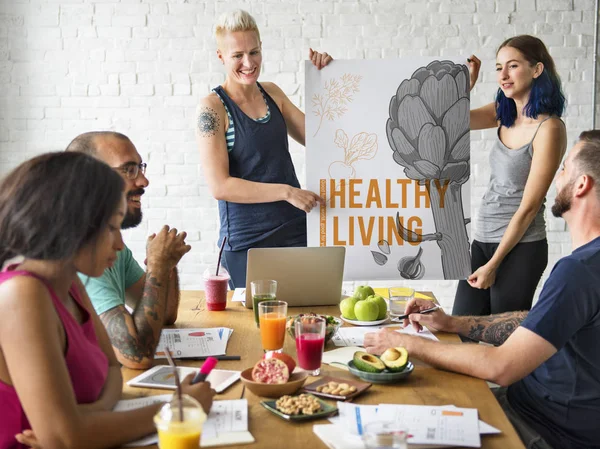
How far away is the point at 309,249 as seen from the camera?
2299 millimetres

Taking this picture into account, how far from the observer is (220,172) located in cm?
286

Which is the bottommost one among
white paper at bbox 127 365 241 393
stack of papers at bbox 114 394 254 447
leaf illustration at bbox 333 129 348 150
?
white paper at bbox 127 365 241 393

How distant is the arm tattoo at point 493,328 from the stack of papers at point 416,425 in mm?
674

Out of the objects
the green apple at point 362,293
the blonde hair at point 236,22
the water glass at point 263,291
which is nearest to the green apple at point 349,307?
the green apple at point 362,293

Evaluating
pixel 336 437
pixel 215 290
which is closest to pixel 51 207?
pixel 336 437

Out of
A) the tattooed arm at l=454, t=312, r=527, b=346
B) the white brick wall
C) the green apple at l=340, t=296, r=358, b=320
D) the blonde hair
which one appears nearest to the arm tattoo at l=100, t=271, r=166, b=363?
the green apple at l=340, t=296, r=358, b=320

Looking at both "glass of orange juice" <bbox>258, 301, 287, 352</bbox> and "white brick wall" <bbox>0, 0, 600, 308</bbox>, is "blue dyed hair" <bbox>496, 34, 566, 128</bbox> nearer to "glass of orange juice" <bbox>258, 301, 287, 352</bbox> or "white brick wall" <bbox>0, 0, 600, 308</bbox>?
"white brick wall" <bbox>0, 0, 600, 308</bbox>

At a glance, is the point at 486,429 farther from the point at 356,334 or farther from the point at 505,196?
the point at 505,196

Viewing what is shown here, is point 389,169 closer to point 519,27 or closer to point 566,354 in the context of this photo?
point 566,354

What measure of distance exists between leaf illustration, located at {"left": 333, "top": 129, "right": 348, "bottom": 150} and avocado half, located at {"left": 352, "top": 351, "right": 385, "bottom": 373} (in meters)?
1.38

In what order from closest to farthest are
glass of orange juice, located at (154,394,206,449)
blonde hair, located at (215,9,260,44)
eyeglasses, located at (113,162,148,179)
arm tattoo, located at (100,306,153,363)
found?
1. glass of orange juice, located at (154,394,206,449)
2. arm tattoo, located at (100,306,153,363)
3. eyeglasses, located at (113,162,148,179)
4. blonde hair, located at (215,9,260,44)

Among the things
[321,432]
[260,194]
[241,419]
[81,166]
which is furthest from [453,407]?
[260,194]

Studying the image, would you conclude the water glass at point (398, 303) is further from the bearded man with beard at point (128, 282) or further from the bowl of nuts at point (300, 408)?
the bowl of nuts at point (300, 408)

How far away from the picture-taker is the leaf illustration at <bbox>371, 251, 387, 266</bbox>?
114 inches
